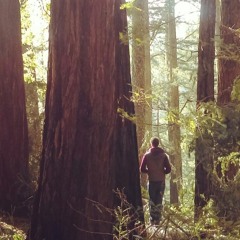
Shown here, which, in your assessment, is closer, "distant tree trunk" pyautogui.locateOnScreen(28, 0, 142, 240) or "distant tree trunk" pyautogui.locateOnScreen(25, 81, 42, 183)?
"distant tree trunk" pyautogui.locateOnScreen(28, 0, 142, 240)

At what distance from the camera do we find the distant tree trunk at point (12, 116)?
30.1ft

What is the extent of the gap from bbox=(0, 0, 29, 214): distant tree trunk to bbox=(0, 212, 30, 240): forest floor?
→ 451 millimetres

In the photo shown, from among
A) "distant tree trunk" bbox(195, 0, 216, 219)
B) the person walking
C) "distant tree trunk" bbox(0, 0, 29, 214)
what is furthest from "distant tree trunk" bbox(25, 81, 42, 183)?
"distant tree trunk" bbox(195, 0, 216, 219)

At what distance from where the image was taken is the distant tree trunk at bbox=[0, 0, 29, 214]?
30.1 feet

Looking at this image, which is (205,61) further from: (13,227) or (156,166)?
(13,227)

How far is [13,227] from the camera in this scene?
766 centimetres

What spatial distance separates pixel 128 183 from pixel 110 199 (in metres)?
0.53

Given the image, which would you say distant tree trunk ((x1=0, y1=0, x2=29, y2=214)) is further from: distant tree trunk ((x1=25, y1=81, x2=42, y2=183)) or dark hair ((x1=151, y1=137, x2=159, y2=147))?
dark hair ((x1=151, y1=137, x2=159, y2=147))

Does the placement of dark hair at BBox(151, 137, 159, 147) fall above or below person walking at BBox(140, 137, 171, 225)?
above

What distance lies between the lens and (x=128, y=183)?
6621 millimetres

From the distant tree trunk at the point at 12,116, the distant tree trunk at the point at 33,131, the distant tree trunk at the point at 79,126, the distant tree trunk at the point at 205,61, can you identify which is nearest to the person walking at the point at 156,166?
the distant tree trunk at the point at 205,61

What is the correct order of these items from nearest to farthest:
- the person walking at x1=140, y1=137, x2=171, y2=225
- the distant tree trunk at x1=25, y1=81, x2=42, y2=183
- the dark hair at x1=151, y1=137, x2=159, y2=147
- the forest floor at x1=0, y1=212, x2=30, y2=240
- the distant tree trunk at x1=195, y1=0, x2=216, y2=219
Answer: the forest floor at x1=0, y1=212, x2=30, y2=240
the distant tree trunk at x1=195, y1=0, x2=216, y2=219
the dark hair at x1=151, y1=137, x2=159, y2=147
the person walking at x1=140, y1=137, x2=171, y2=225
the distant tree trunk at x1=25, y1=81, x2=42, y2=183

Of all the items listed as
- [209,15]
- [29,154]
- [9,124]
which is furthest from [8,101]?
[209,15]

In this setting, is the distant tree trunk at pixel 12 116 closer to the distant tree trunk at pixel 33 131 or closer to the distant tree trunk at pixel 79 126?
the distant tree trunk at pixel 33 131
